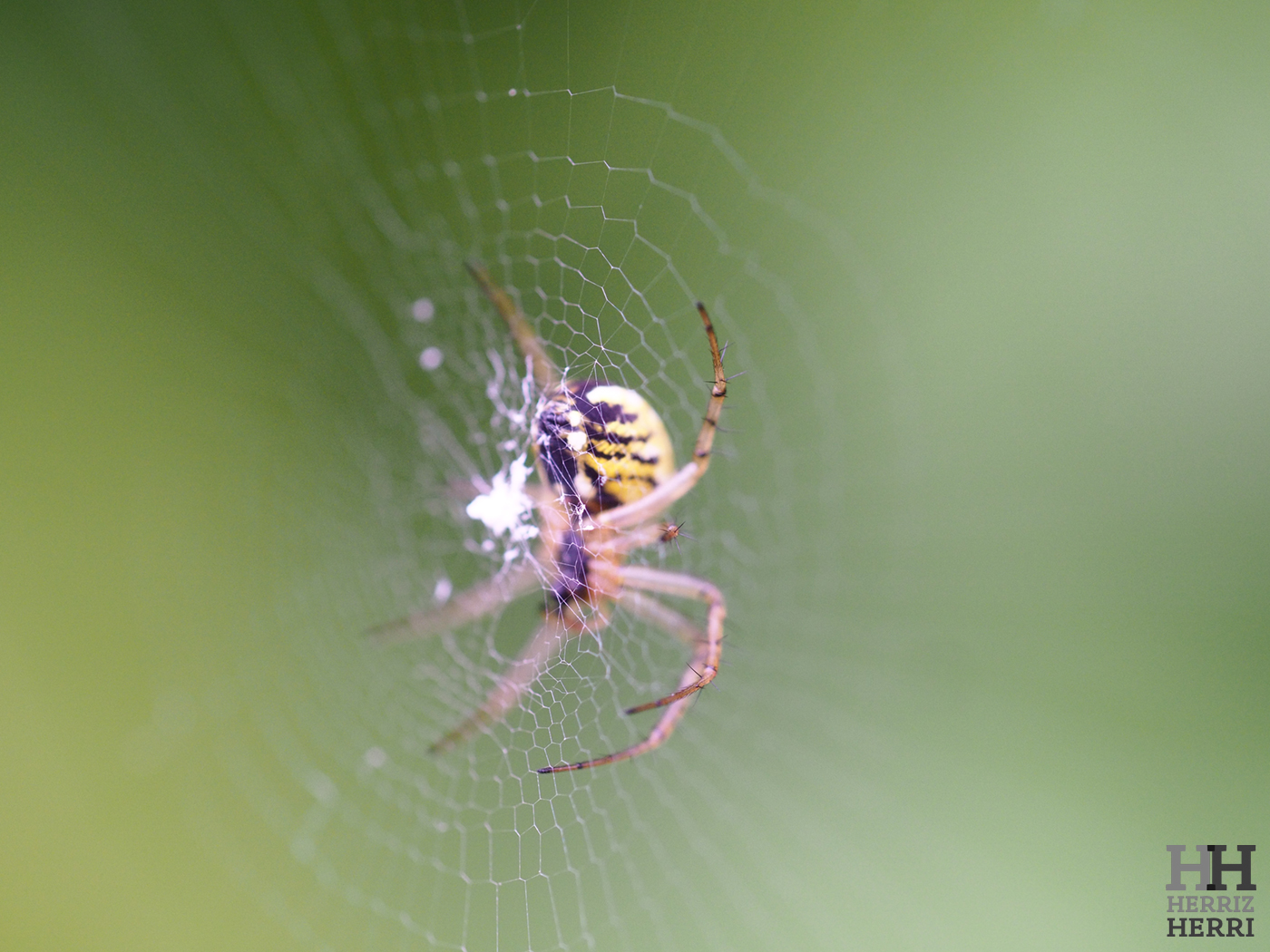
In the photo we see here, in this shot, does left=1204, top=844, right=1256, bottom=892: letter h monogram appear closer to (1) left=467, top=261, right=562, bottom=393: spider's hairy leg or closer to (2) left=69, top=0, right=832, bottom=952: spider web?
(2) left=69, top=0, right=832, bottom=952: spider web

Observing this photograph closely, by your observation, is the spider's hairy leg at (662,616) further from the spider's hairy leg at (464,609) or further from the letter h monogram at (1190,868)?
the letter h monogram at (1190,868)

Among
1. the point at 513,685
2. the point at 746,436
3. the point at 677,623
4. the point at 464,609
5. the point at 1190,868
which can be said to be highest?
the point at 746,436

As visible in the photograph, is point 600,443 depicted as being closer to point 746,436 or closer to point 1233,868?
point 746,436

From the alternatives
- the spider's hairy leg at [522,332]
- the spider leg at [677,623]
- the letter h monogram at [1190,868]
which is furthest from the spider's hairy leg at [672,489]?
the letter h monogram at [1190,868]

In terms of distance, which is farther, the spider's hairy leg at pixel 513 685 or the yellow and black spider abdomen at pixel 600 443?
the spider's hairy leg at pixel 513 685

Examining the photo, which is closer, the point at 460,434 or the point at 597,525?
the point at 597,525

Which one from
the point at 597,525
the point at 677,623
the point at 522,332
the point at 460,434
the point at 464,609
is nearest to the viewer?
the point at 597,525

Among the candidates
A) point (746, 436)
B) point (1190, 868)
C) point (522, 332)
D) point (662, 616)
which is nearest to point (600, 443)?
point (522, 332)
